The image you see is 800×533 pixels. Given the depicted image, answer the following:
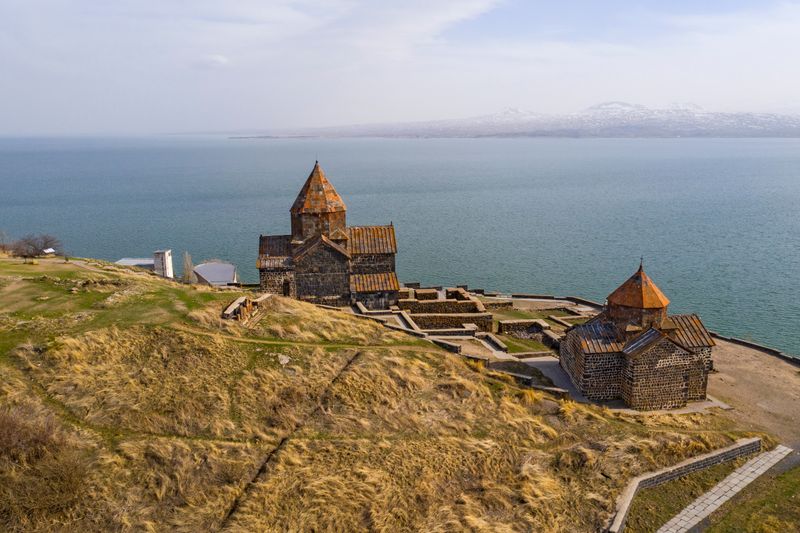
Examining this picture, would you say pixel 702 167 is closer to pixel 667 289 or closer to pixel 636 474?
pixel 667 289

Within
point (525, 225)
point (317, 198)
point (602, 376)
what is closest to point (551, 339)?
point (602, 376)

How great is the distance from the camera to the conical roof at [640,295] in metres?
24.4

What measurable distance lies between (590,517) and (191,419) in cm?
1250

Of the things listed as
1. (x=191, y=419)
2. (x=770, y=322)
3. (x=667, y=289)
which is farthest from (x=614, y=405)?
(x=667, y=289)

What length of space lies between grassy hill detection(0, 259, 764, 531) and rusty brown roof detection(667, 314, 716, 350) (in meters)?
3.05

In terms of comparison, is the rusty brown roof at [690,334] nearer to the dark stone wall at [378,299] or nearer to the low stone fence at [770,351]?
the low stone fence at [770,351]

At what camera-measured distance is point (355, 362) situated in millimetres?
22719

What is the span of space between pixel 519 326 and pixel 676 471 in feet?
45.3

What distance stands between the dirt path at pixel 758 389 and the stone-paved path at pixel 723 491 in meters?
1.67

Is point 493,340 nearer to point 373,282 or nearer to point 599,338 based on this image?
point 599,338

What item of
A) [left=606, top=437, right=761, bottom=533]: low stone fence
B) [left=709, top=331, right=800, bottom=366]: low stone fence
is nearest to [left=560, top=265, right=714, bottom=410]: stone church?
[left=606, top=437, right=761, bottom=533]: low stone fence

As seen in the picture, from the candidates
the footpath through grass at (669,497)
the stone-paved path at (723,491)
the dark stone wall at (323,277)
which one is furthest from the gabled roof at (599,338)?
the dark stone wall at (323,277)

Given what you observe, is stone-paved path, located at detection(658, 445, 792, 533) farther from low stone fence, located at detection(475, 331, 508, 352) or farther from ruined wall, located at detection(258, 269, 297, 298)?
ruined wall, located at detection(258, 269, 297, 298)

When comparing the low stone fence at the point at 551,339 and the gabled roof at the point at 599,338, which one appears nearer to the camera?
the gabled roof at the point at 599,338
